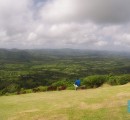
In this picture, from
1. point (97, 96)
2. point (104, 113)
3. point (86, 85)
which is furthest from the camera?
point (86, 85)

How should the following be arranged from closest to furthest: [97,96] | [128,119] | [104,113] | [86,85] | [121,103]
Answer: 1. [128,119]
2. [104,113]
3. [121,103]
4. [97,96]
5. [86,85]

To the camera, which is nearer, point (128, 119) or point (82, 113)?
point (128, 119)

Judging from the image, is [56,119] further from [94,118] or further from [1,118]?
[1,118]

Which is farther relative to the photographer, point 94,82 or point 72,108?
point 94,82

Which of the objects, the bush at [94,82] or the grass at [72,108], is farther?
the bush at [94,82]

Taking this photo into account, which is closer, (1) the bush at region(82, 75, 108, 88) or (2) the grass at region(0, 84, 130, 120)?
(2) the grass at region(0, 84, 130, 120)

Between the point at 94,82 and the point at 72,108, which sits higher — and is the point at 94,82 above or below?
below

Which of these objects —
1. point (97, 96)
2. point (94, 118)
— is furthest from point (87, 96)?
point (94, 118)
